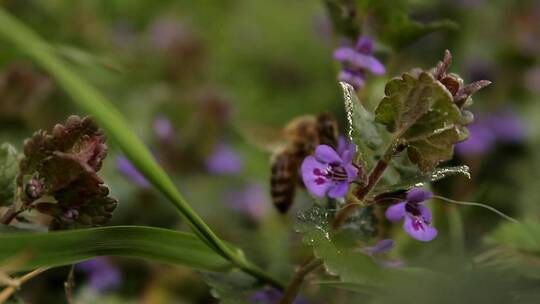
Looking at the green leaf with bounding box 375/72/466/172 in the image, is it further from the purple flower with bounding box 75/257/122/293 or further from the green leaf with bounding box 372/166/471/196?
the purple flower with bounding box 75/257/122/293

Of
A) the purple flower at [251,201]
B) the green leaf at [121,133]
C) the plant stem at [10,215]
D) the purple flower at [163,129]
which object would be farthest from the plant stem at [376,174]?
the purple flower at [163,129]

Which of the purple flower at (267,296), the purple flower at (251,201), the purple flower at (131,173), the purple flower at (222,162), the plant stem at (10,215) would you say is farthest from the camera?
the purple flower at (222,162)

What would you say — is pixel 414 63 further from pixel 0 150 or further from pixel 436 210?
pixel 0 150

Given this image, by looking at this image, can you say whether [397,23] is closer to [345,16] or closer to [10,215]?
[345,16]

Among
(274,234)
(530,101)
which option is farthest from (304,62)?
(274,234)

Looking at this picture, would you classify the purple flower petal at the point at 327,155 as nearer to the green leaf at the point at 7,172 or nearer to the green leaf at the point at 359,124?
the green leaf at the point at 359,124

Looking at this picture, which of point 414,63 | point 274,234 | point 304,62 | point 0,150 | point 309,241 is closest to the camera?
point 309,241

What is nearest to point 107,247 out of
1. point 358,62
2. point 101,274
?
point 358,62
